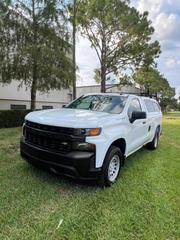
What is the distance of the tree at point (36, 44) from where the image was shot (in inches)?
375

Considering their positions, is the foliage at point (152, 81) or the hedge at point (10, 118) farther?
the foliage at point (152, 81)

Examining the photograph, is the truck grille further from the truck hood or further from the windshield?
the windshield

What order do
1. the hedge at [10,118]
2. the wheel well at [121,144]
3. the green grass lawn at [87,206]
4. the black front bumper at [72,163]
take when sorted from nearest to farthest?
the green grass lawn at [87,206] → the black front bumper at [72,163] → the wheel well at [121,144] → the hedge at [10,118]

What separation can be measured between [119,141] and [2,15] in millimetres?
8787

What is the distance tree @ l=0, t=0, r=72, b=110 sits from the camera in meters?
9.52

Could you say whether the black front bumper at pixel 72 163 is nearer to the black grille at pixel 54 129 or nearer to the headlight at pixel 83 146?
the headlight at pixel 83 146

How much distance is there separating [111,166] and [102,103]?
5.10 feet

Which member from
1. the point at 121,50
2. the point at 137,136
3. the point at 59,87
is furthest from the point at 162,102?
the point at 137,136

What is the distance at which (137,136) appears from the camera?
504 centimetres

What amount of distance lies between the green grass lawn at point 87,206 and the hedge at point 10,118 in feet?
21.1

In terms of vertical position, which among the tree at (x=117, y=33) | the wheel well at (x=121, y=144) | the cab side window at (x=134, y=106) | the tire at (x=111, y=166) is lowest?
the tire at (x=111, y=166)

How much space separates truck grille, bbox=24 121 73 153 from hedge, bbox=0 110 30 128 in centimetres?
744

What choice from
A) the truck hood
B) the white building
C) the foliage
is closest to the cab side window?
the truck hood

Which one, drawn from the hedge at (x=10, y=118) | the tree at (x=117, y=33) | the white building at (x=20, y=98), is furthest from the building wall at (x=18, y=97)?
the tree at (x=117, y=33)
